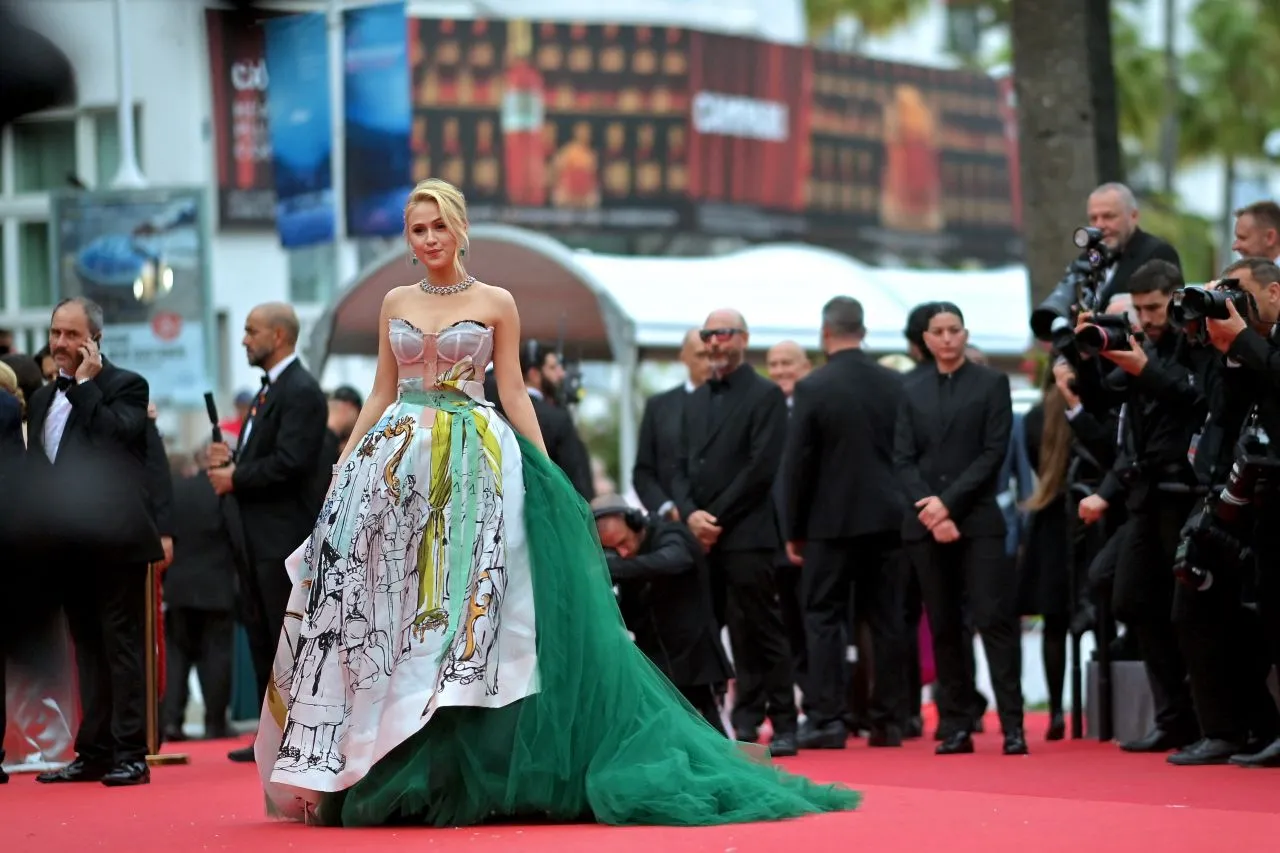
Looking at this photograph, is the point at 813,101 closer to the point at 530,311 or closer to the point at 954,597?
the point at 530,311

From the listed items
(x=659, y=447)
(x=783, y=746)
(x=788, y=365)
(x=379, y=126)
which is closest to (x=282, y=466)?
(x=659, y=447)

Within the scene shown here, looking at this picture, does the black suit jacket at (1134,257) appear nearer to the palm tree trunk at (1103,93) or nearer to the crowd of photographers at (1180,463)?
the crowd of photographers at (1180,463)

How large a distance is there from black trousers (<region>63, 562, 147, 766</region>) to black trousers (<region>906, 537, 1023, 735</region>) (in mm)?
3582

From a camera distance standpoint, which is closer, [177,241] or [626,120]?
[177,241]

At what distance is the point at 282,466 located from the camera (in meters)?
9.12

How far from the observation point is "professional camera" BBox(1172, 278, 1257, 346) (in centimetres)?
698

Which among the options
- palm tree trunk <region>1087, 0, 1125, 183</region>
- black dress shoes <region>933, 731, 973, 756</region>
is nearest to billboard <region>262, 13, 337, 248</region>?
black dress shoes <region>933, 731, 973, 756</region>

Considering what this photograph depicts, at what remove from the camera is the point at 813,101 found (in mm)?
48688

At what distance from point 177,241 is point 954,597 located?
9.82m

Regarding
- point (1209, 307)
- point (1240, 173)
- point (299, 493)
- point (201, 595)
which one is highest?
point (1240, 173)

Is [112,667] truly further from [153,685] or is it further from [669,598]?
[669,598]

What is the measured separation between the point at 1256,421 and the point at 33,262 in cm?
537

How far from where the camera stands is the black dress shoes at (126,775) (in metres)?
8.05

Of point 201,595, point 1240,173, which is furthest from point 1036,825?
point 1240,173
